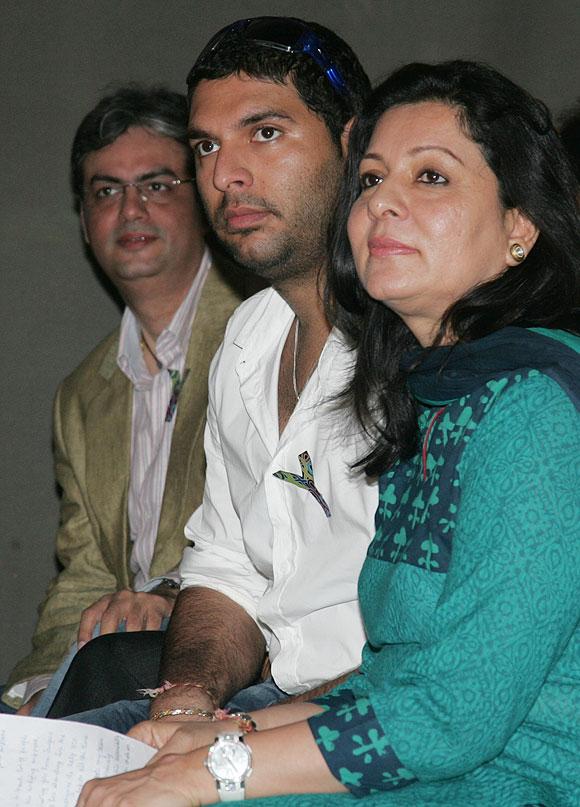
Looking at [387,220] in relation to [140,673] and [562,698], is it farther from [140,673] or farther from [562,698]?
[140,673]

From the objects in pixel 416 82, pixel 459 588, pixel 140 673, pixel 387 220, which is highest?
pixel 416 82

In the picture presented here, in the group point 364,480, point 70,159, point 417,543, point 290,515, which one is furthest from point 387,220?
point 70,159

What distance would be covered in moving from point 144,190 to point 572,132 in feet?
3.90

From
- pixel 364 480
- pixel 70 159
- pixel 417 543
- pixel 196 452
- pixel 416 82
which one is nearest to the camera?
pixel 417 543

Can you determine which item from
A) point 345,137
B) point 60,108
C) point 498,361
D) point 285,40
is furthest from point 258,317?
point 60,108

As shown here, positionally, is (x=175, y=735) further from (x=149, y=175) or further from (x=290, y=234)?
(x=149, y=175)

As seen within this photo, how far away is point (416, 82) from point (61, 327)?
197 centimetres

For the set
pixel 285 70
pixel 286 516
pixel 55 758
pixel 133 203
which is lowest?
pixel 55 758

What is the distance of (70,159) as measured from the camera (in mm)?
3129

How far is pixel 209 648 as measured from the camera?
6.20 feet

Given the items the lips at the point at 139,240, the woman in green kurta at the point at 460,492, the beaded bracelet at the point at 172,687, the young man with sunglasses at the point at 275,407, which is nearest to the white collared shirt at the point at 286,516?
the young man with sunglasses at the point at 275,407

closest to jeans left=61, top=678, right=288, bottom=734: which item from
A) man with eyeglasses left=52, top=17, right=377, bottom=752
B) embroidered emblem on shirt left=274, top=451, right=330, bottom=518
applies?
man with eyeglasses left=52, top=17, right=377, bottom=752

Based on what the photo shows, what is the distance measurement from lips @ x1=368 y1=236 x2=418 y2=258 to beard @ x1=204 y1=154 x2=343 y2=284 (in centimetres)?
56

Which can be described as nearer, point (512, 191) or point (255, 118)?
point (512, 191)
